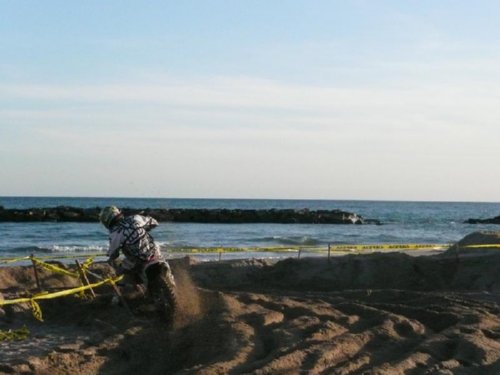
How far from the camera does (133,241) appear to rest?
418 inches

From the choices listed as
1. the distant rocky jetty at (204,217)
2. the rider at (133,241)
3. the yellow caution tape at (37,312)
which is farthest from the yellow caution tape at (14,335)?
the distant rocky jetty at (204,217)

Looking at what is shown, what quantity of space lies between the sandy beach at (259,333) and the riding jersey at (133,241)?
72 centimetres

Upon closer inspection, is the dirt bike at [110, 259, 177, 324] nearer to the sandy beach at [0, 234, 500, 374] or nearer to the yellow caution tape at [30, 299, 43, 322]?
the sandy beach at [0, 234, 500, 374]

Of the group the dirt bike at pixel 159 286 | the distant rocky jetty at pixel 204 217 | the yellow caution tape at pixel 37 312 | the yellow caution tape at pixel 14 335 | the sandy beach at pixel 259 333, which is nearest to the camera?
the sandy beach at pixel 259 333

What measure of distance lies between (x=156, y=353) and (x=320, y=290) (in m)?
6.55

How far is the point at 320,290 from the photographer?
15.1 m

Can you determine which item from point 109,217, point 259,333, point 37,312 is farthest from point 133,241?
point 259,333

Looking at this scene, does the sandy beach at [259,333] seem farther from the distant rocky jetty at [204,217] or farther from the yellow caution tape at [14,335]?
the distant rocky jetty at [204,217]

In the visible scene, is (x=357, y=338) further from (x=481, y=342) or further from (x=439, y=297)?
(x=439, y=297)

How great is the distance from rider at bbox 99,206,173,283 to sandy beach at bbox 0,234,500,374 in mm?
660

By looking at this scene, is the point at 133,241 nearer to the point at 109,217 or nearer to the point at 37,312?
the point at 109,217

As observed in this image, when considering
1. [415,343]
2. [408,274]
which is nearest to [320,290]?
[408,274]

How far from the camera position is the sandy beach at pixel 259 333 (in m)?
8.29

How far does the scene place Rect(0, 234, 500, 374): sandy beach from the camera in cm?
829
